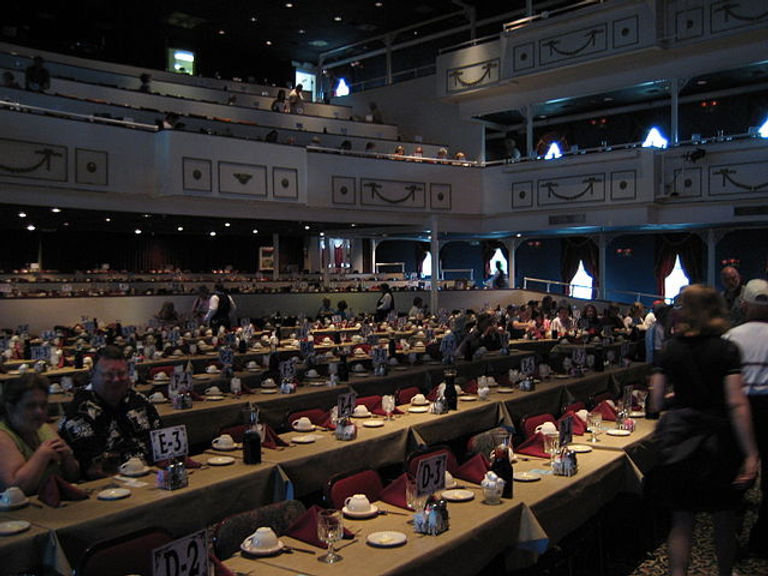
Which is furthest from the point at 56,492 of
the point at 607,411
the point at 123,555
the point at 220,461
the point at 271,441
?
the point at 607,411

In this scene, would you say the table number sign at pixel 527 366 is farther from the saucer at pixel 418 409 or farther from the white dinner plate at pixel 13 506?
the white dinner plate at pixel 13 506

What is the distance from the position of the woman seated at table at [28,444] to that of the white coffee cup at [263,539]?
1357 mm

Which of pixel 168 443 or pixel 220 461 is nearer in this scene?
pixel 168 443

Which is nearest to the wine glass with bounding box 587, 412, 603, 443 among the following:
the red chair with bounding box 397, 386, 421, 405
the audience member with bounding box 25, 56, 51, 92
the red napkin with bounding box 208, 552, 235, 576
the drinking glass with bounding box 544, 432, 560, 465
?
the drinking glass with bounding box 544, 432, 560, 465

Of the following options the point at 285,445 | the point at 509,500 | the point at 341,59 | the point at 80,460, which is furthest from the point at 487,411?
the point at 341,59

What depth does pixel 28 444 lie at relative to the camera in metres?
4.21

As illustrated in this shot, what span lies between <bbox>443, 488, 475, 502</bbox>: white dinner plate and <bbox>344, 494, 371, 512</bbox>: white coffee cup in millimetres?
450

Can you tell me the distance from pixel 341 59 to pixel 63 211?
1781 cm

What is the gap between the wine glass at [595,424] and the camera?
5.45m

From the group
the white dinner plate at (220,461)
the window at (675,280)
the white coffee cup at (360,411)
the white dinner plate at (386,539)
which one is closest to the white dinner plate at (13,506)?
the white dinner plate at (220,461)

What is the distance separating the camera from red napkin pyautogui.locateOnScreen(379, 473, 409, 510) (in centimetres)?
390

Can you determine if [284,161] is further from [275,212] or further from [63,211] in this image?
[63,211]

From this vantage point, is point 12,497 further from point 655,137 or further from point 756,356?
point 655,137

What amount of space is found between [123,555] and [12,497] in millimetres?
1032
